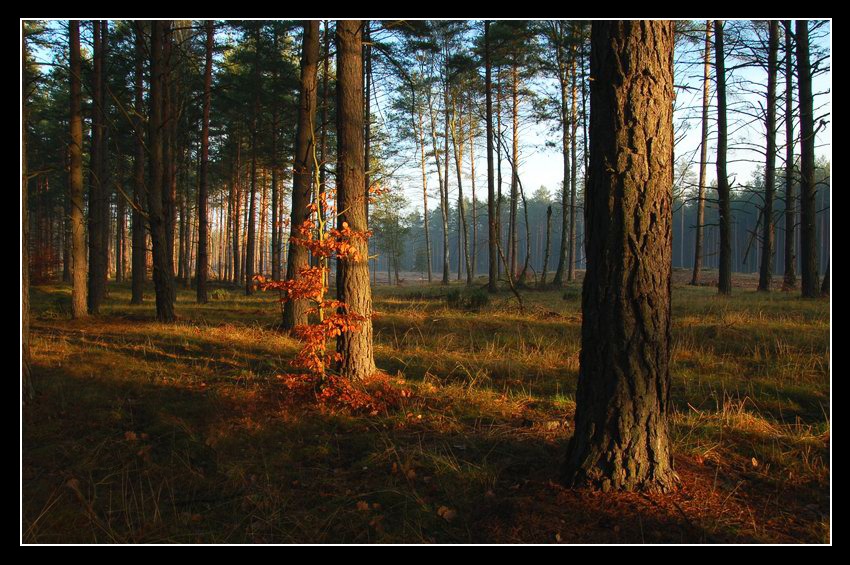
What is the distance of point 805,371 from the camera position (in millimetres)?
5426

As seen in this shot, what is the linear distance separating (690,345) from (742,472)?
4228 mm

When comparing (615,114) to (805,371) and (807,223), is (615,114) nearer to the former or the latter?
(805,371)

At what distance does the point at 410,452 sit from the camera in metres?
3.54

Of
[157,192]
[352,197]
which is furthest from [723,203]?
[157,192]

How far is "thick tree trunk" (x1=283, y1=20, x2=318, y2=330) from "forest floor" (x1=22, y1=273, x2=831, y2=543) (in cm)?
222

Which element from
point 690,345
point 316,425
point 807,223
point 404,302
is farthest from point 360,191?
point 807,223

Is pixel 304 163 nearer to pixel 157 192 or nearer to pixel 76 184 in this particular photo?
pixel 157 192

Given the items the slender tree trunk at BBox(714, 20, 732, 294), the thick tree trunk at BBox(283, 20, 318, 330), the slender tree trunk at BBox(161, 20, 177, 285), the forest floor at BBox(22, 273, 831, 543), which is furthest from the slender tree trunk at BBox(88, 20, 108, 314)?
the slender tree trunk at BBox(714, 20, 732, 294)

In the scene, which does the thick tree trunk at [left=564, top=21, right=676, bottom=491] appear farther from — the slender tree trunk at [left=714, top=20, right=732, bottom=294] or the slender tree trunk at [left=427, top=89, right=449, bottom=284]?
the slender tree trunk at [left=427, top=89, right=449, bottom=284]

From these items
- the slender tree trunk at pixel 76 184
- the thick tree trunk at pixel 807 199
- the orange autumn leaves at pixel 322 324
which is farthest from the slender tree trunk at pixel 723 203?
the slender tree trunk at pixel 76 184

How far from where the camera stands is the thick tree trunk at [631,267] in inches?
108

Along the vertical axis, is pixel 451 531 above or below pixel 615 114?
below

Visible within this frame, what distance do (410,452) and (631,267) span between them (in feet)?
6.68

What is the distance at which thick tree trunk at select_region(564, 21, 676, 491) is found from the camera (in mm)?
2744
